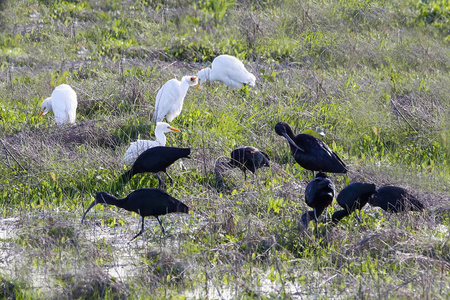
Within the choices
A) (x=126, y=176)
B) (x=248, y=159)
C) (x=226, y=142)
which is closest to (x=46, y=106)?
(x=126, y=176)

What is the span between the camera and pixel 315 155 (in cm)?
606

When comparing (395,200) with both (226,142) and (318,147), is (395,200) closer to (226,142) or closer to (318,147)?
(318,147)

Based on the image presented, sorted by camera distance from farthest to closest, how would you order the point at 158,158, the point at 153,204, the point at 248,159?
the point at 248,159
the point at 158,158
the point at 153,204

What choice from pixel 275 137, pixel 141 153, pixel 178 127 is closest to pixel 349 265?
pixel 141 153

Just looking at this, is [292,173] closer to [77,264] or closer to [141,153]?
[141,153]

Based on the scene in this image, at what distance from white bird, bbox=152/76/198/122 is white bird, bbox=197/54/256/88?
3.87 ft

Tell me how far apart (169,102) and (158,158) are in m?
1.91

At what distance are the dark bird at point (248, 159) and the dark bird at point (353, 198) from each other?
3.97 feet

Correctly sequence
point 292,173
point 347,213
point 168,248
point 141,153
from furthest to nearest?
point 292,173
point 141,153
point 347,213
point 168,248

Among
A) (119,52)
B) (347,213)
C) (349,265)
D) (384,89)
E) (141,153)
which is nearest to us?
(349,265)

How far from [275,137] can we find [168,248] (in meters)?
2.94

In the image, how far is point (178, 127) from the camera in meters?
8.17

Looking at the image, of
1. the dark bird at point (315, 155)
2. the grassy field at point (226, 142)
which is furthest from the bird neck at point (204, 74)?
the dark bird at point (315, 155)

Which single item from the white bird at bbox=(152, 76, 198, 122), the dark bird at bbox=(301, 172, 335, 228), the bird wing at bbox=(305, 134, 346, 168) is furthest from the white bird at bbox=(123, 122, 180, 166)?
the dark bird at bbox=(301, 172, 335, 228)
